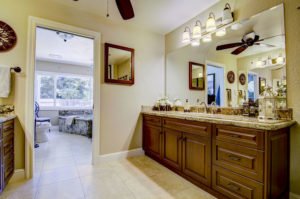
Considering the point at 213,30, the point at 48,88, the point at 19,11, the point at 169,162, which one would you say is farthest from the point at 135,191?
the point at 48,88

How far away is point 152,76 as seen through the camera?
3.40 meters

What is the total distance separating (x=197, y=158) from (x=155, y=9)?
227cm

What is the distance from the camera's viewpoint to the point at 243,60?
7.36 ft

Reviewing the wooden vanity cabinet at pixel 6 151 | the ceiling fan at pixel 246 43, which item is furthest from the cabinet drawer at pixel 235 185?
the wooden vanity cabinet at pixel 6 151

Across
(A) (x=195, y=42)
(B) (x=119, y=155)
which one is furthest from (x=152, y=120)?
(A) (x=195, y=42)

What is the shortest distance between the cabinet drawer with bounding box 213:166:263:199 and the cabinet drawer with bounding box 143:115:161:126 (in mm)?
1194

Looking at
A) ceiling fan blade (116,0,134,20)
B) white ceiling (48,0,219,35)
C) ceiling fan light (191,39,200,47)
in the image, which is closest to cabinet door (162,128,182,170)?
ceiling fan light (191,39,200,47)

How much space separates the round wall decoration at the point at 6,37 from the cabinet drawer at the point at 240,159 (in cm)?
284

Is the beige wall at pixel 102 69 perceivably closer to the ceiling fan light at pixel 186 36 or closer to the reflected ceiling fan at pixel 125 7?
the ceiling fan light at pixel 186 36

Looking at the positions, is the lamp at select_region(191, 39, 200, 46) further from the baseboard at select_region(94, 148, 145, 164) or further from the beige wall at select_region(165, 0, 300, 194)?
the baseboard at select_region(94, 148, 145, 164)

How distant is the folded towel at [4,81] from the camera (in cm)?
204

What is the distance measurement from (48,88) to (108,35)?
5.08 metres

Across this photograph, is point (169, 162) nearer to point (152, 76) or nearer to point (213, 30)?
point (152, 76)

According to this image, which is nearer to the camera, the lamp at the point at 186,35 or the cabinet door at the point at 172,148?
the cabinet door at the point at 172,148
